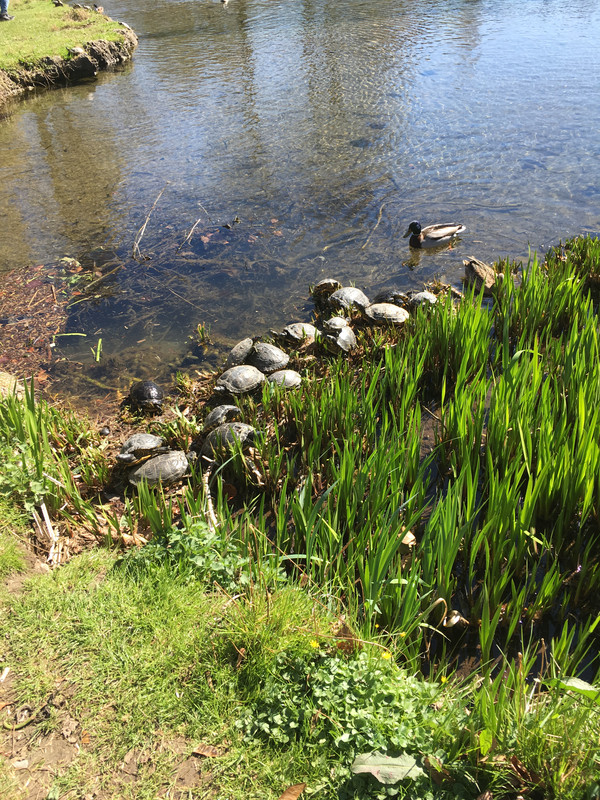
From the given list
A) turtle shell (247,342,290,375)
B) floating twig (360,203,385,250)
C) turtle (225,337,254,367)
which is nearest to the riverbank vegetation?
turtle shell (247,342,290,375)

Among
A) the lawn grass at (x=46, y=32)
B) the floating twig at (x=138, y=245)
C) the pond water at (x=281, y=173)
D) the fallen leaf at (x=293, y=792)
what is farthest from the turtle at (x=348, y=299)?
the lawn grass at (x=46, y=32)

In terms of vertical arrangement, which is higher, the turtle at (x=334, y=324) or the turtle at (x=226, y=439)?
the turtle at (x=334, y=324)

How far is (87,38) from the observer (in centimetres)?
1452

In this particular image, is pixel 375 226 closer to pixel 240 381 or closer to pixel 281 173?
pixel 281 173

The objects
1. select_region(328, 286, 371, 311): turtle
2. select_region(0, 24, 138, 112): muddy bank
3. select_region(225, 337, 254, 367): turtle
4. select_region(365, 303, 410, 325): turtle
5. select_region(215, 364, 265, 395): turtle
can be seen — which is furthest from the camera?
select_region(0, 24, 138, 112): muddy bank

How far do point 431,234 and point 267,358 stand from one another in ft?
9.66

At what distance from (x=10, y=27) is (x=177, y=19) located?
5.54m

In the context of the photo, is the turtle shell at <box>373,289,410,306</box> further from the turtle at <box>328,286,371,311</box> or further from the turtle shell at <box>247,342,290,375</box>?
the turtle shell at <box>247,342,290,375</box>

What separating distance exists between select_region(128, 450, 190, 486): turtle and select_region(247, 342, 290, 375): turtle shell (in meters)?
1.19

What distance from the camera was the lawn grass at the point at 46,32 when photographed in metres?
13.1

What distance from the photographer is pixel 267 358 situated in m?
4.73

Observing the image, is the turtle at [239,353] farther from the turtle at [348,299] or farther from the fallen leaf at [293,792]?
the fallen leaf at [293,792]

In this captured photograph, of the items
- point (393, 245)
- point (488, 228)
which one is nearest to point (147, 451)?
point (393, 245)

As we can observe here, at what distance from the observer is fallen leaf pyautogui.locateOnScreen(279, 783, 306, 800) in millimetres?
1856
